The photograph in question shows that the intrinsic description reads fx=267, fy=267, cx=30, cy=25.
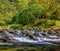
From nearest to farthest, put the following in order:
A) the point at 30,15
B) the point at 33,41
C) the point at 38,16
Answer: the point at 33,41
the point at 30,15
the point at 38,16

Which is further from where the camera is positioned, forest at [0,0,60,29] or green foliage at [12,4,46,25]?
green foliage at [12,4,46,25]

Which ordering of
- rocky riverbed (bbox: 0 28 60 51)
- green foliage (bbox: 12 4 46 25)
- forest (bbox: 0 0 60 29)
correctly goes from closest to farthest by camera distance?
rocky riverbed (bbox: 0 28 60 51) → forest (bbox: 0 0 60 29) → green foliage (bbox: 12 4 46 25)

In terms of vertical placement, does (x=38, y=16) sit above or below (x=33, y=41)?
below

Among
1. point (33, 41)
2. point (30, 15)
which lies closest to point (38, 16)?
point (30, 15)

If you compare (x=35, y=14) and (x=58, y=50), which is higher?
(x=58, y=50)

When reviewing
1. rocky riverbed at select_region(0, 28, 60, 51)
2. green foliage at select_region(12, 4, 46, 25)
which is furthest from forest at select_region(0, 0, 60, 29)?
rocky riverbed at select_region(0, 28, 60, 51)

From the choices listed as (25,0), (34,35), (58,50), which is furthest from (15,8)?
(58,50)

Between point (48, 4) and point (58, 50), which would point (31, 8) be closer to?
point (48, 4)

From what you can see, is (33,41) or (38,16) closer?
(33,41)

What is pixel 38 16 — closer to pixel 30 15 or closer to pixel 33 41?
pixel 30 15

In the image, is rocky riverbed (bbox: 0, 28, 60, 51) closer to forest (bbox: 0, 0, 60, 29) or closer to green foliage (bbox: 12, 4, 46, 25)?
forest (bbox: 0, 0, 60, 29)

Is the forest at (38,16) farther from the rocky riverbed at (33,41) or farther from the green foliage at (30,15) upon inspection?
the rocky riverbed at (33,41)

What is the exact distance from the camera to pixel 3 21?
71.1 m

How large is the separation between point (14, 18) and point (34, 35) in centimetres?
2974
